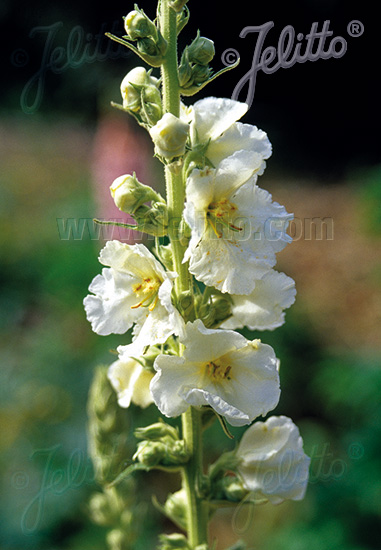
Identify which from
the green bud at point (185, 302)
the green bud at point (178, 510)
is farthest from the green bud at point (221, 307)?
the green bud at point (178, 510)

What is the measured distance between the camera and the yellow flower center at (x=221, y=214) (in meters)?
1.87

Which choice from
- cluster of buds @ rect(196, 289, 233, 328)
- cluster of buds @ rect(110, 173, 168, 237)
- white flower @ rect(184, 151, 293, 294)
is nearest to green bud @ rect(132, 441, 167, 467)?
cluster of buds @ rect(196, 289, 233, 328)

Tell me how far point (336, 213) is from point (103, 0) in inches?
310

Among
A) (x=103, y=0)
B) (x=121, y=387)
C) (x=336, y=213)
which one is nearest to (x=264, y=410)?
(x=121, y=387)

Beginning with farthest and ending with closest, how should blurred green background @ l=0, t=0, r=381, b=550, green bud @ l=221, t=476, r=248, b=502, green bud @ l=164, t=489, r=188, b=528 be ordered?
blurred green background @ l=0, t=0, r=381, b=550
green bud @ l=164, t=489, r=188, b=528
green bud @ l=221, t=476, r=248, b=502

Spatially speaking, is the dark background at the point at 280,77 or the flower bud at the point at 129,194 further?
the dark background at the point at 280,77

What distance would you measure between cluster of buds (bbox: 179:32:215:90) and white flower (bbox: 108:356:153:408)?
1034mm

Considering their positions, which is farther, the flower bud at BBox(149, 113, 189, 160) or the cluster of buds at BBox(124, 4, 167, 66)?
the cluster of buds at BBox(124, 4, 167, 66)

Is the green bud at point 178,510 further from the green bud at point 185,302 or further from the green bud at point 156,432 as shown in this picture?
the green bud at point 185,302

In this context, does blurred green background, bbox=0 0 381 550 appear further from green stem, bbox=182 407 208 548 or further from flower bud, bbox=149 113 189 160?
flower bud, bbox=149 113 189 160

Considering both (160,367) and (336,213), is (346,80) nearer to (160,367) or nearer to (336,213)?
(336,213)

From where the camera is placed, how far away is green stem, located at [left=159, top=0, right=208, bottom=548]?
1.86m

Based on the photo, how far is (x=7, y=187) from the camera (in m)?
10.9

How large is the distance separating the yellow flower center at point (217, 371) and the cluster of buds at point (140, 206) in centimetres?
46
